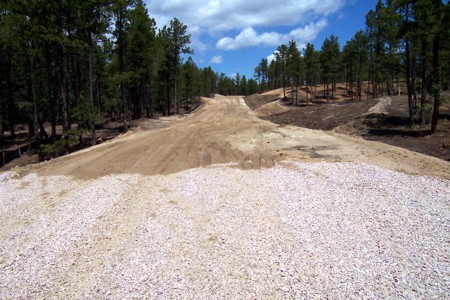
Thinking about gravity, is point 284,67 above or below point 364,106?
above

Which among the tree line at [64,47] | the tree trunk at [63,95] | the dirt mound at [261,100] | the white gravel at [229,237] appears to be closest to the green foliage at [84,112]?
the tree line at [64,47]

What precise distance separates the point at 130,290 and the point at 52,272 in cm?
196

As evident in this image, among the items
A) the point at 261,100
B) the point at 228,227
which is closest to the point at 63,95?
the point at 228,227

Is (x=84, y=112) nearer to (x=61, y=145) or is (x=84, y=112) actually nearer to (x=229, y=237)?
(x=61, y=145)

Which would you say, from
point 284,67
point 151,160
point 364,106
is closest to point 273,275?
point 151,160

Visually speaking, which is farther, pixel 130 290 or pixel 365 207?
pixel 365 207

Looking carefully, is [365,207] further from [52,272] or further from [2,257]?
[2,257]

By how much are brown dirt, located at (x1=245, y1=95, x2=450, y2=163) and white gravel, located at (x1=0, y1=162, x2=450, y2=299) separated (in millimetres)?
6516

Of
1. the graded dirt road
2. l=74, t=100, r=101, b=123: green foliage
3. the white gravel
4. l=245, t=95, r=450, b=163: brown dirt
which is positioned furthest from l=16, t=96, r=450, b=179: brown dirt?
l=74, t=100, r=101, b=123: green foliage

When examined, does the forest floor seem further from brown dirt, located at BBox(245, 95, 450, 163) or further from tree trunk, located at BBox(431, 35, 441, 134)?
tree trunk, located at BBox(431, 35, 441, 134)

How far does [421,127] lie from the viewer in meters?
21.1

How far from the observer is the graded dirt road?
240 inches

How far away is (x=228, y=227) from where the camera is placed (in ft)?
27.2

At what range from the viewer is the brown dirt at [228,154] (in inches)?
521
